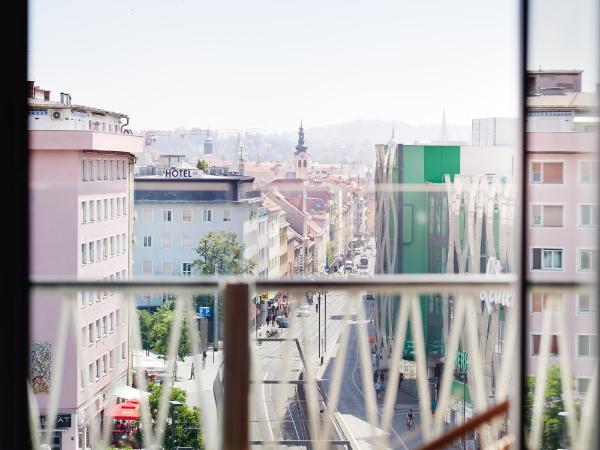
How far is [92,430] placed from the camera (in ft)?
7.09

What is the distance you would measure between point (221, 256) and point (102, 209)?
2.30 metres

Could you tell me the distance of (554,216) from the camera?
1366 millimetres

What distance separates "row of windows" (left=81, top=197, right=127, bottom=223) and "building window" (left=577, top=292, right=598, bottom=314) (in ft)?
32.8

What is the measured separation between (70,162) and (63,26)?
6.39m

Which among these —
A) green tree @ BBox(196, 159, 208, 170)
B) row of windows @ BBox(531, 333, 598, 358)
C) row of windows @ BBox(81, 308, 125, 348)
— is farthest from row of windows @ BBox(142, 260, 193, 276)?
row of windows @ BBox(531, 333, 598, 358)

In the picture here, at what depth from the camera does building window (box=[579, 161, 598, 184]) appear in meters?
1.19

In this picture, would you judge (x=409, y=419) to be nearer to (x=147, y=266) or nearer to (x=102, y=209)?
(x=102, y=209)

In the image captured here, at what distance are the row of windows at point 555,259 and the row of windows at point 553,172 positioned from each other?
4.5 inches

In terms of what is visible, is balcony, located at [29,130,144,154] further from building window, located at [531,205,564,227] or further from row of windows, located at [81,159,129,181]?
building window, located at [531,205,564,227]

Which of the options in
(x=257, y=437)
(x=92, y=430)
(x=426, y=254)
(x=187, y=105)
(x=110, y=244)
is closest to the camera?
(x=92, y=430)
